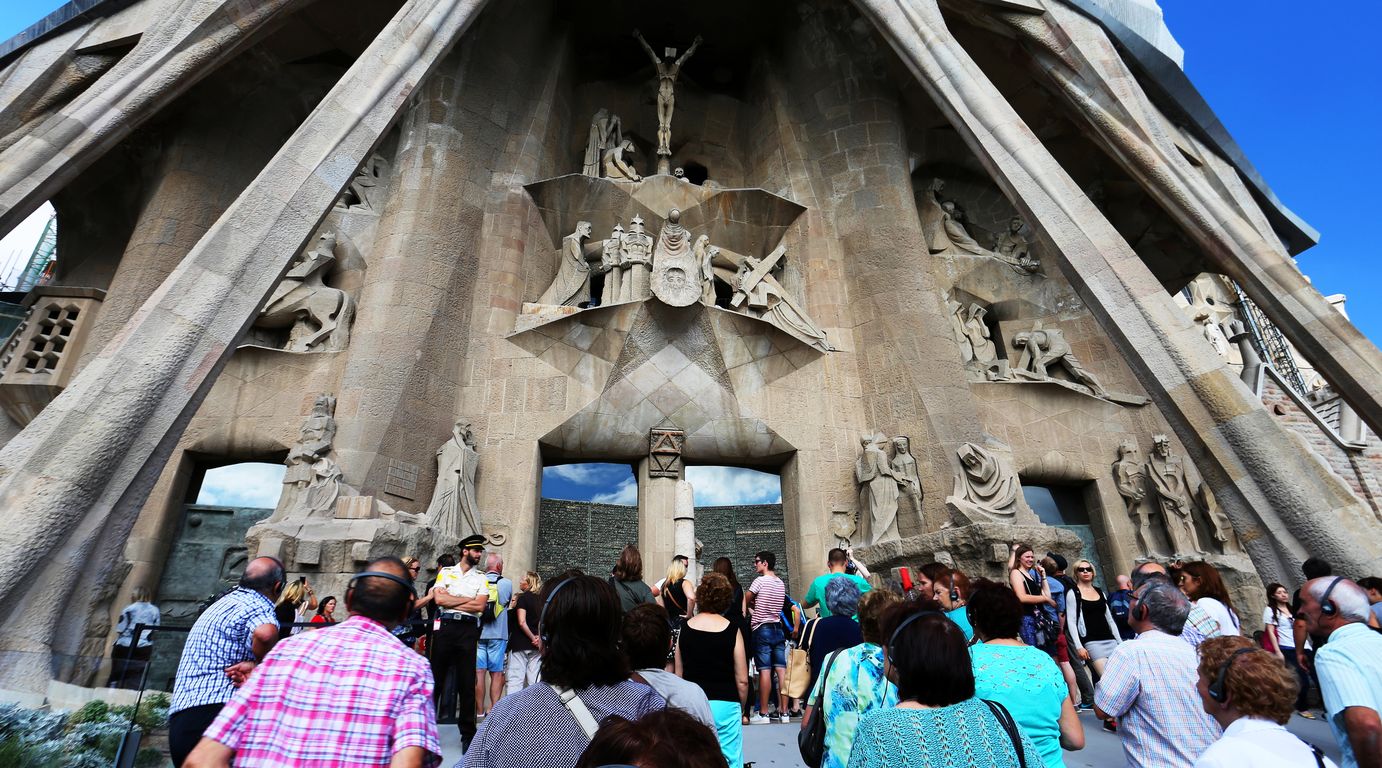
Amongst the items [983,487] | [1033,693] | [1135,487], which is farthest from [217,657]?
[1135,487]

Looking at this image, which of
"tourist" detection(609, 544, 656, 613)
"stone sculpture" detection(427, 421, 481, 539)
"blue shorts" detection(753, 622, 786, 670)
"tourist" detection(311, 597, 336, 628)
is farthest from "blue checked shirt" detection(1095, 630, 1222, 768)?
"stone sculpture" detection(427, 421, 481, 539)

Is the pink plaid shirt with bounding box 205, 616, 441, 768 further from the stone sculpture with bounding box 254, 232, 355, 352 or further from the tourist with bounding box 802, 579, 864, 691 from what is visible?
the stone sculpture with bounding box 254, 232, 355, 352

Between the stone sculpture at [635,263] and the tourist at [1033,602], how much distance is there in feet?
20.0

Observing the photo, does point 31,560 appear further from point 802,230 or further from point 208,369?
point 802,230

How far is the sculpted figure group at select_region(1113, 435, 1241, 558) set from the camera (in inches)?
358

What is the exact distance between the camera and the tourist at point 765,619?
15.4 feet

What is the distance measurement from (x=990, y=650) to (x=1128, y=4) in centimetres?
1585

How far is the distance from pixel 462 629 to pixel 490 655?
36 centimetres

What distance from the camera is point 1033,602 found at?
4.32m

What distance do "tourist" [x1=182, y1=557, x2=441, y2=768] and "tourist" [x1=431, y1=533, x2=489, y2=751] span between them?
2.49m

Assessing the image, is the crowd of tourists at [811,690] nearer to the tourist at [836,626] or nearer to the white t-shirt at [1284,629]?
the tourist at [836,626]

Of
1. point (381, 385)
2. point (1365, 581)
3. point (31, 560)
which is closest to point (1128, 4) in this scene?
point (1365, 581)

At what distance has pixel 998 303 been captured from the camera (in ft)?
37.8

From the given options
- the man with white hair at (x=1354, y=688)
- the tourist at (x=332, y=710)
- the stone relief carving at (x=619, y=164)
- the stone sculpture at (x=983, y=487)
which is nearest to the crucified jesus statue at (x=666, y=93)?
the stone relief carving at (x=619, y=164)
